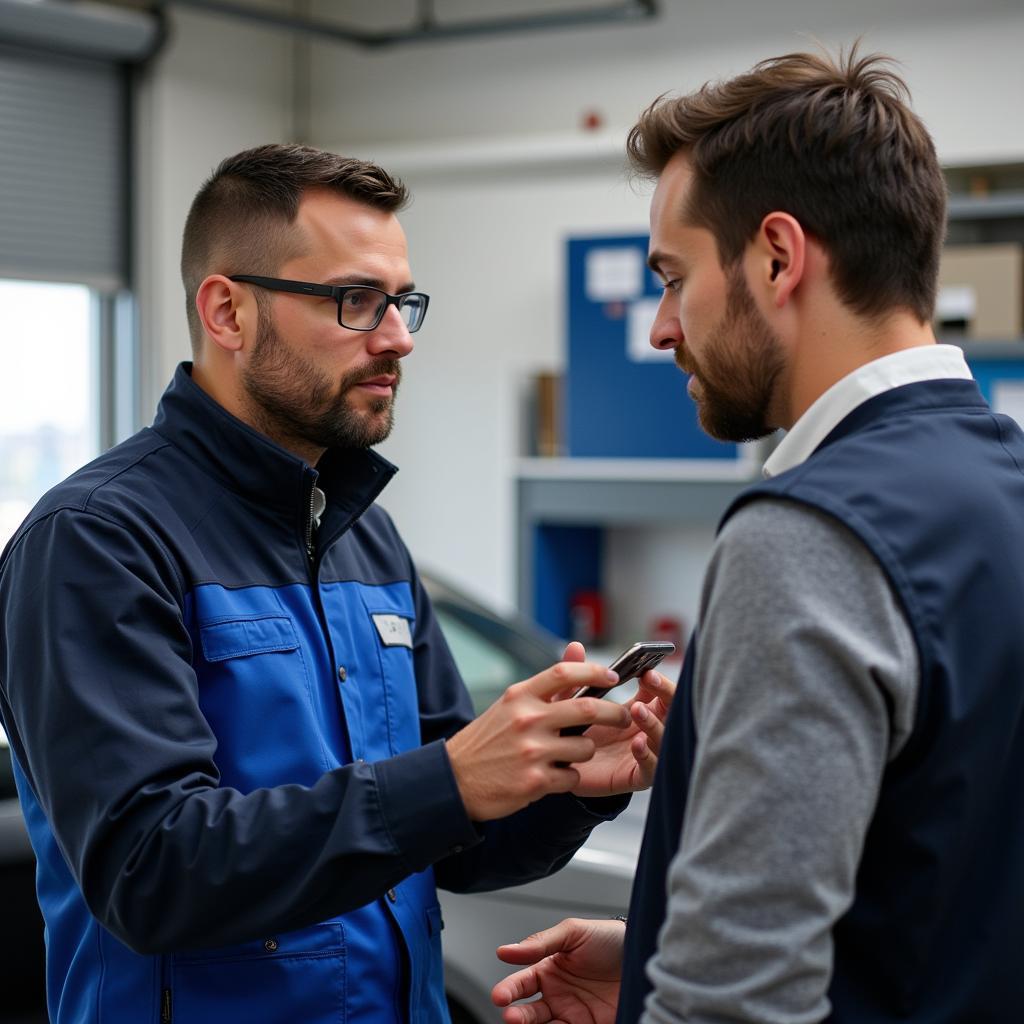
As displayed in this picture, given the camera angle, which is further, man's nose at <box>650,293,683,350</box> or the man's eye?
the man's eye

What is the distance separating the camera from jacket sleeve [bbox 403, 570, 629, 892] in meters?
1.47

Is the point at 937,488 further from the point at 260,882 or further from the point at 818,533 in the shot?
the point at 260,882

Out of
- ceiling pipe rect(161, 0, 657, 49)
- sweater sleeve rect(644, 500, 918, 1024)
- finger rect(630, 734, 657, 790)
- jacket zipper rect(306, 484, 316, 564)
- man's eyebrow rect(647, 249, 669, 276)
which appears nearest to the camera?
sweater sleeve rect(644, 500, 918, 1024)

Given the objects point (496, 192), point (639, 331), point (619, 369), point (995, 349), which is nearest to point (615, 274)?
point (639, 331)

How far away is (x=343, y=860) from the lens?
1.14 m

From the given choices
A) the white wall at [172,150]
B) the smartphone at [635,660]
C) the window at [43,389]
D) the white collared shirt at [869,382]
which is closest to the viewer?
the white collared shirt at [869,382]

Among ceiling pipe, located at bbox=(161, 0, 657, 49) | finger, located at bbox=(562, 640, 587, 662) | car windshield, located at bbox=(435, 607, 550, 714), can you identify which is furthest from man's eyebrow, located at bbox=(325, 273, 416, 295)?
ceiling pipe, located at bbox=(161, 0, 657, 49)

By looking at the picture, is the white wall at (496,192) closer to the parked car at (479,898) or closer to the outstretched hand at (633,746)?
the parked car at (479,898)

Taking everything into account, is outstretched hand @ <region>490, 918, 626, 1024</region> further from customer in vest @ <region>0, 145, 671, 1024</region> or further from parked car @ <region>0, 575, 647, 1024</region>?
parked car @ <region>0, 575, 647, 1024</region>

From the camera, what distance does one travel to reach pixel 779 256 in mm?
1008

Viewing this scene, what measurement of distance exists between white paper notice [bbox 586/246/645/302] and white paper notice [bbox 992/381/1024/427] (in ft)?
4.19

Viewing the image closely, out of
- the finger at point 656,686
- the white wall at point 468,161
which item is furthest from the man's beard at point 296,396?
the white wall at point 468,161

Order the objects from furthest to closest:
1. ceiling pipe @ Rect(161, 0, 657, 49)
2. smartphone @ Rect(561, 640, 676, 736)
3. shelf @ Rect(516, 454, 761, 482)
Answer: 1. ceiling pipe @ Rect(161, 0, 657, 49)
2. shelf @ Rect(516, 454, 761, 482)
3. smartphone @ Rect(561, 640, 676, 736)

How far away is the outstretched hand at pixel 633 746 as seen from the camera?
1319 mm
